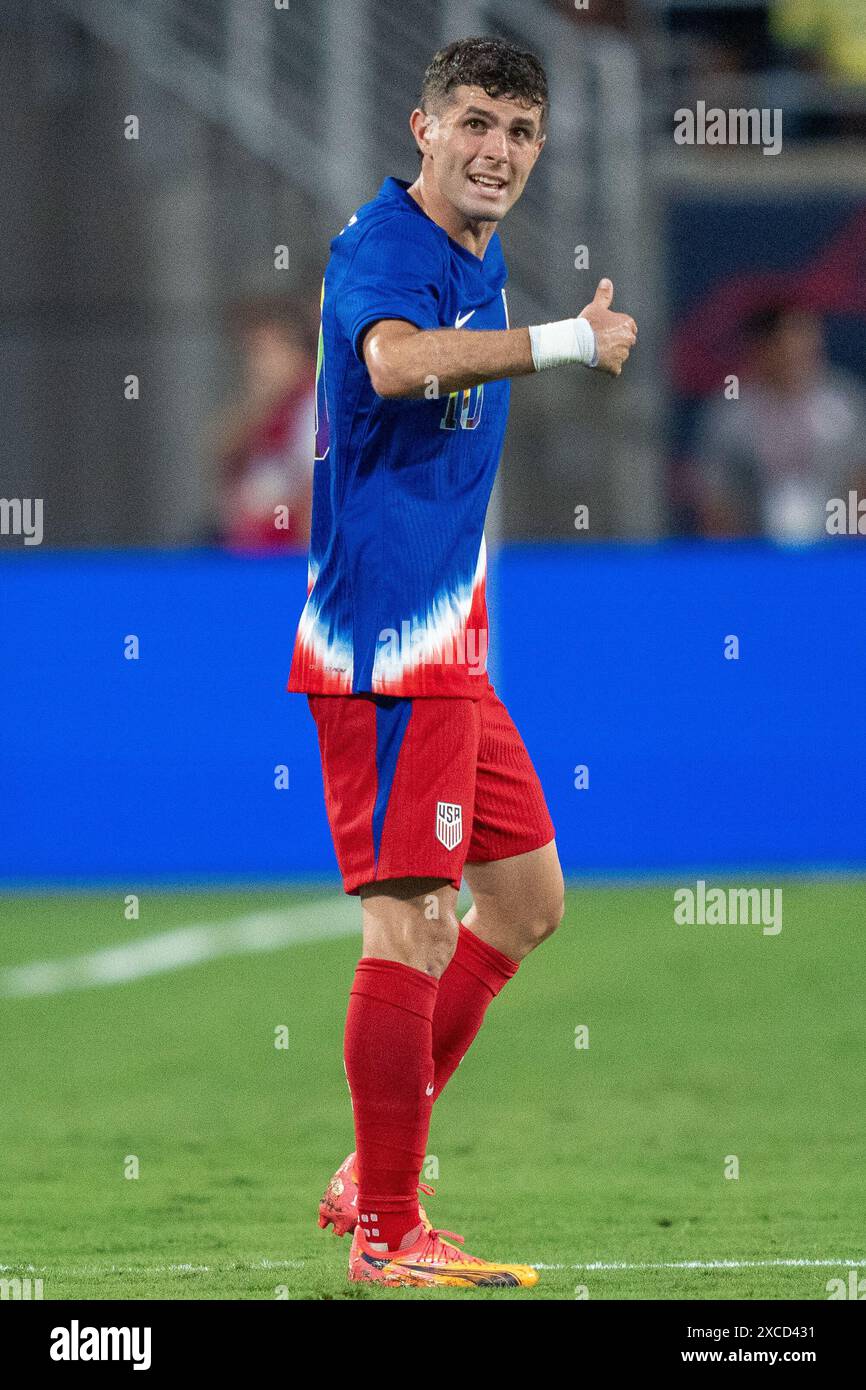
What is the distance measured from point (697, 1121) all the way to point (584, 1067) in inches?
33.3

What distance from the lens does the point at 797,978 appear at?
328 inches

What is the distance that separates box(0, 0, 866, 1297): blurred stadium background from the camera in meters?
6.45

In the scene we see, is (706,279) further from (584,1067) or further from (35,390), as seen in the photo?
(584,1067)

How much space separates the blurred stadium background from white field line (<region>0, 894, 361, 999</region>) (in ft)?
0.14

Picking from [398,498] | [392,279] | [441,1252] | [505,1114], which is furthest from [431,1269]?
[505,1114]

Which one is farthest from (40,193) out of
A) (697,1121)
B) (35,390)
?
(697,1121)

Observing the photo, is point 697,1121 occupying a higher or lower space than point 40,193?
lower

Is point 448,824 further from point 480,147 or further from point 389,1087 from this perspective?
point 480,147

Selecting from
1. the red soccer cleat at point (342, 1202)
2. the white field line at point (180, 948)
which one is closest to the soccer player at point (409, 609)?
the red soccer cleat at point (342, 1202)

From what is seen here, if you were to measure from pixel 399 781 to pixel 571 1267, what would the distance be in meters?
0.96

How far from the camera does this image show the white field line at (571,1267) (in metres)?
4.46

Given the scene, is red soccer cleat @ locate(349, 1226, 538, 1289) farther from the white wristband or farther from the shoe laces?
the white wristband

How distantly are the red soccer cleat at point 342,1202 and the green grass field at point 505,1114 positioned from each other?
0.25 feet

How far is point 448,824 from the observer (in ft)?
14.6
